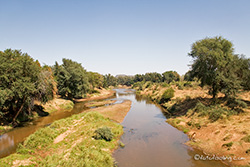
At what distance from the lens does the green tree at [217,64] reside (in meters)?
27.7

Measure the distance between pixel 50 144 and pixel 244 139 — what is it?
2248 cm

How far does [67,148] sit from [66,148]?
0.35 feet

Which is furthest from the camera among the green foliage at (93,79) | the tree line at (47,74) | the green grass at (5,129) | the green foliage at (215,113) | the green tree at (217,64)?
the green foliage at (93,79)

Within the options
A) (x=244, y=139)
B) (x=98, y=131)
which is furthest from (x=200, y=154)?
(x=98, y=131)

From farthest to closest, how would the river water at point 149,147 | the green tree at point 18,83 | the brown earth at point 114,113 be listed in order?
the brown earth at point 114,113 → the green tree at point 18,83 → the river water at point 149,147

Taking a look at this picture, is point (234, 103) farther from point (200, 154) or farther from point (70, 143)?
point (70, 143)

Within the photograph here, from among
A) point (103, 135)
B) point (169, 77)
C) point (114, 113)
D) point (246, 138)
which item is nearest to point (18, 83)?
point (103, 135)

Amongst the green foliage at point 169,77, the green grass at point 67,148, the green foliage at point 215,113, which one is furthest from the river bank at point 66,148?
the green foliage at point 169,77

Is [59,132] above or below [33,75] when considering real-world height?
below

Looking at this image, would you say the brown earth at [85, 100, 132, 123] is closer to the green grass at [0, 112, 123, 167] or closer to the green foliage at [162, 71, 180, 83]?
the green grass at [0, 112, 123, 167]

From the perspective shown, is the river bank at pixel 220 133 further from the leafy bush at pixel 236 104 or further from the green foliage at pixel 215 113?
the leafy bush at pixel 236 104

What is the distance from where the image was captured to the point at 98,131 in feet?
63.8

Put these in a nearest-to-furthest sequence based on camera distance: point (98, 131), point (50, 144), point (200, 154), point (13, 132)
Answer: point (200, 154) < point (50, 144) < point (98, 131) < point (13, 132)

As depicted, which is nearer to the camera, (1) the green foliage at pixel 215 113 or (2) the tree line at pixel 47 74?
(1) the green foliage at pixel 215 113
